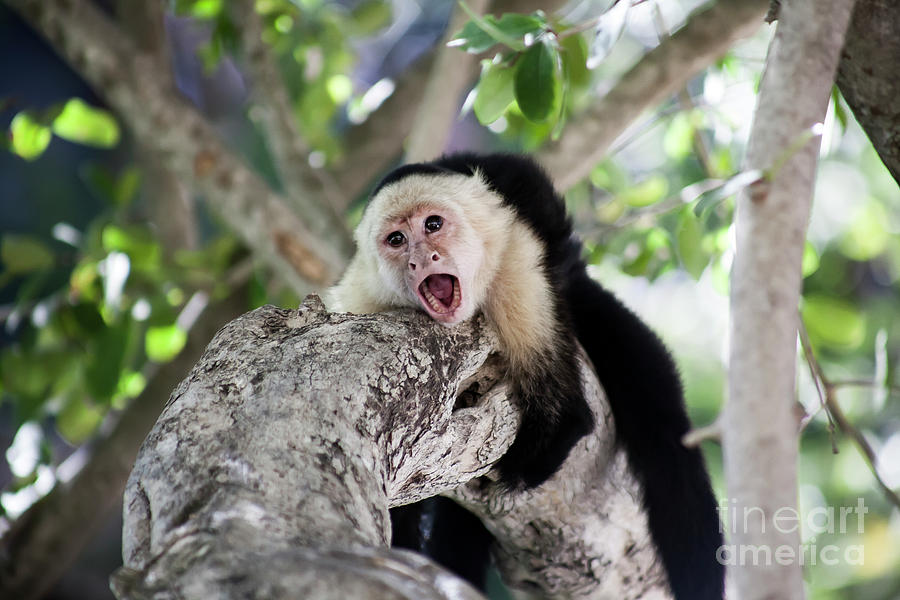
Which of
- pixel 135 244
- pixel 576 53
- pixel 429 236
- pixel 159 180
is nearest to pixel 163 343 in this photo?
pixel 135 244

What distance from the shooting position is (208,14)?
3.11m

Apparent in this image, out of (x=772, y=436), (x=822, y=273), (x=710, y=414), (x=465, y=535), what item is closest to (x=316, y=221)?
(x=465, y=535)

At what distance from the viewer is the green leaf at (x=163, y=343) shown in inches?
114

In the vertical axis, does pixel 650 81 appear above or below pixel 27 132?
above

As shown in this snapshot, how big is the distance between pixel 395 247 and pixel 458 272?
0.20 metres

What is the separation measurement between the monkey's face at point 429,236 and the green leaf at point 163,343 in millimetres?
1141

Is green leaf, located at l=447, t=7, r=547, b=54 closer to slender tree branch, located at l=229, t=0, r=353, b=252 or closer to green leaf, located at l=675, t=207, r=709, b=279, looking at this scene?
green leaf, located at l=675, t=207, r=709, b=279

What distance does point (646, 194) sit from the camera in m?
3.01

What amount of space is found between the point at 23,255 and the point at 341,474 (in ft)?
6.76

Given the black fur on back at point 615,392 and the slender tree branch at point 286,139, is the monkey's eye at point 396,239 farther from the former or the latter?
the slender tree branch at point 286,139

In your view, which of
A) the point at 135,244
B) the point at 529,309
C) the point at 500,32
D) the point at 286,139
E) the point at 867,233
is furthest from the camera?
the point at 867,233

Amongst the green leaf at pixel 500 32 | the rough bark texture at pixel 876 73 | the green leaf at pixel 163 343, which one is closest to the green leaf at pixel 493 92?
the green leaf at pixel 500 32

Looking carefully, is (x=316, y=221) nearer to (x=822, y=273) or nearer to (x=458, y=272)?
(x=458, y=272)

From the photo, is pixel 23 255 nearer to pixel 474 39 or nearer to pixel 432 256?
pixel 432 256
